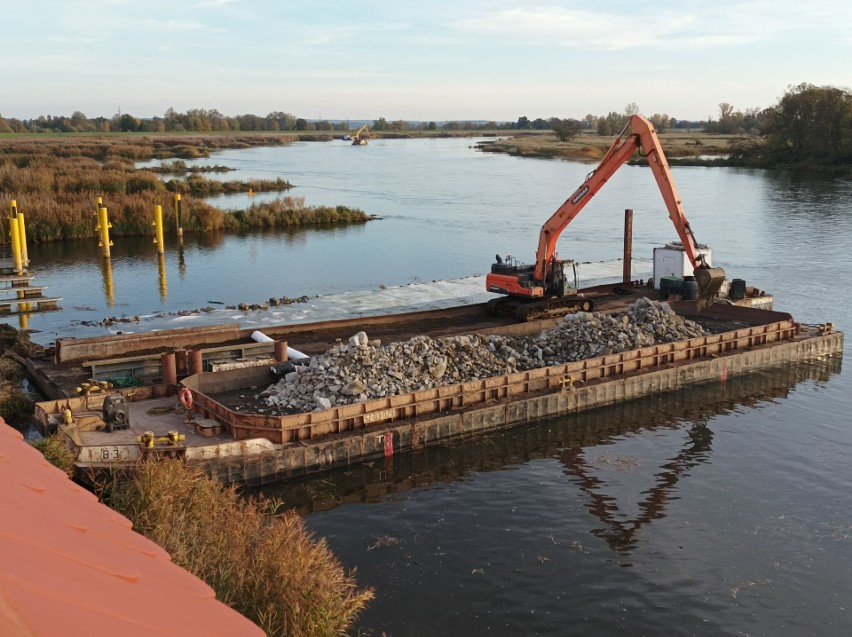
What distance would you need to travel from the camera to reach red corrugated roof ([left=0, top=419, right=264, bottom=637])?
257 cm

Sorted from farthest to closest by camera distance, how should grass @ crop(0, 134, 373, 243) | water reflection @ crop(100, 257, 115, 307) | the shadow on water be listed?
grass @ crop(0, 134, 373, 243) → water reflection @ crop(100, 257, 115, 307) → the shadow on water

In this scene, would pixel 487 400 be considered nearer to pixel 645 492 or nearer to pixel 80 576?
pixel 645 492

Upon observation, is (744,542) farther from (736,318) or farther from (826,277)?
(826,277)

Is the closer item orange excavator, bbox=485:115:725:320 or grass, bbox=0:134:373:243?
orange excavator, bbox=485:115:725:320

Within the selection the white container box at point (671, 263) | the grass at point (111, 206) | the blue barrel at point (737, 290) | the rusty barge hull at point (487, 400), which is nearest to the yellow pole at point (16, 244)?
the grass at point (111, 206)

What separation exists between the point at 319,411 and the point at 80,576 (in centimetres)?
1985

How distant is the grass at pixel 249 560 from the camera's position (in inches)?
465

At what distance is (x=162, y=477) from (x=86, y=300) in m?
29.2

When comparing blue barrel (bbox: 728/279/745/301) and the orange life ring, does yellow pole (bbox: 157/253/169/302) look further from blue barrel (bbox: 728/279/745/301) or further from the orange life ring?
blue barrel (bbox: 728/279/745/301)

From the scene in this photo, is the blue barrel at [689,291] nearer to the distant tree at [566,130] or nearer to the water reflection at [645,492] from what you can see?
the water reflection at [645,492]

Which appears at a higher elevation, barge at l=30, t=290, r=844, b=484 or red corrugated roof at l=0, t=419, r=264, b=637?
red corrugated roof at l=0, t=419, r=264, b=637

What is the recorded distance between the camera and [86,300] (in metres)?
43.0

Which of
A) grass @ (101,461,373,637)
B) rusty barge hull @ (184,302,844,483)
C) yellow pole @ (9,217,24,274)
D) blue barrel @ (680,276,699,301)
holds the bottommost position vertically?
rusty barge hull @ (184,302,844,483)

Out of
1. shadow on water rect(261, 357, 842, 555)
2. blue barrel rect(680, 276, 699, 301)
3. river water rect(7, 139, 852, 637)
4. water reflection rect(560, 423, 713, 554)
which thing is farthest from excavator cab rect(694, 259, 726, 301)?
water reflection rect(560, 423, 713, 554)
